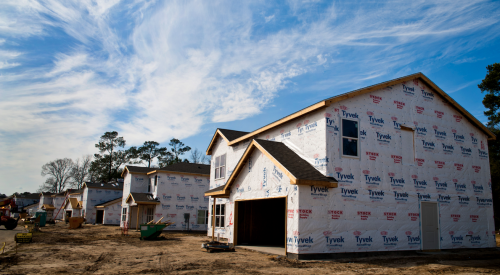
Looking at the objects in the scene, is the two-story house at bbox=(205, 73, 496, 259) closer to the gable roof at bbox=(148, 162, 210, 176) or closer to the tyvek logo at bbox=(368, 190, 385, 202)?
the tyvek logo at bbox=(368, 190, 385, 202)

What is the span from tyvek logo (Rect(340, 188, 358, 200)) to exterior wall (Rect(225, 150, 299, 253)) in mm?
2249

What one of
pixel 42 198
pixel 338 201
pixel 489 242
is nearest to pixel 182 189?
pixel 338 201

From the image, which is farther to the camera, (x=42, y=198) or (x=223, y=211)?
(x=42, y=198)

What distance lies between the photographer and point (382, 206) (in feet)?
46.3

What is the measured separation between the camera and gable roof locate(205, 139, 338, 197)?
12.3 metres

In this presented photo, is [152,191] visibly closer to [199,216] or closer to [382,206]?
[199,216]

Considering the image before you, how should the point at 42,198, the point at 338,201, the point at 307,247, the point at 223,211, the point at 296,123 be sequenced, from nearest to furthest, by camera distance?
the point at 307,247, the point at 338,201, the point at 296,123, the point at 223,211, the point at 42,198

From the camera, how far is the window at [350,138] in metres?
14.0

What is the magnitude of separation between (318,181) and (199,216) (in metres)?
23.3

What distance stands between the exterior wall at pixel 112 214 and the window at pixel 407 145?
37837 millimetres

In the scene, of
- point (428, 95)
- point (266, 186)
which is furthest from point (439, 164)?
point (266, 186)

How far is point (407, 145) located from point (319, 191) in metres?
5.61

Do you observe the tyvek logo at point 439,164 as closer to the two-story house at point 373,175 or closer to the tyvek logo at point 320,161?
the two-story house at point 373,175

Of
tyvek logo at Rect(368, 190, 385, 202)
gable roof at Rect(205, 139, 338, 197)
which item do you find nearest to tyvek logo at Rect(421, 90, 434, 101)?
tyvek logo at Rect(368, 190, 385, 202)
